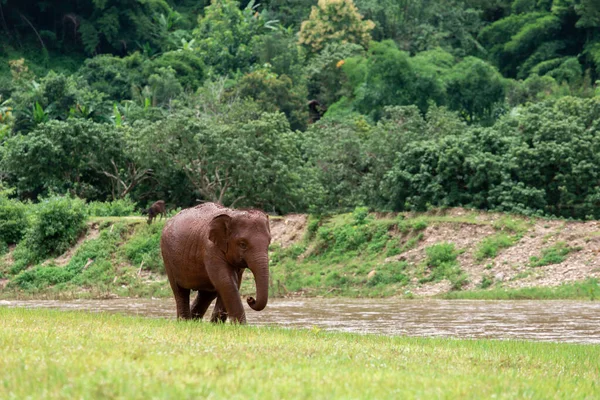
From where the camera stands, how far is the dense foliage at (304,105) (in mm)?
39156

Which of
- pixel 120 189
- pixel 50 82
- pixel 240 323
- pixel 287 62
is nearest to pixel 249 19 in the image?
pixel 287 62

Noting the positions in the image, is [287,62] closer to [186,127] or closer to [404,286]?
[186,127]

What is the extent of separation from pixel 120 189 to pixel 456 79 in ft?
78.6

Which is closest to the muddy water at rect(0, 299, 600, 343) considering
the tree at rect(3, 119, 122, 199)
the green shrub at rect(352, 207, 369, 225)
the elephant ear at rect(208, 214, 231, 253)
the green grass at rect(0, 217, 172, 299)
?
the green grass at rect(0, 217, 172, 299)

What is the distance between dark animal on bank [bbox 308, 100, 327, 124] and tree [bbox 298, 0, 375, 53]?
7279mm

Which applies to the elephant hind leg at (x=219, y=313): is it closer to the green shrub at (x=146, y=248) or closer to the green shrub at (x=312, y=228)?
the green shrub at (x=146, y=248)

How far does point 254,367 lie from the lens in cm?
909

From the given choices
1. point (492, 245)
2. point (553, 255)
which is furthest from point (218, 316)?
point (492, 245)

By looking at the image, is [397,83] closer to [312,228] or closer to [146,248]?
[312,228]

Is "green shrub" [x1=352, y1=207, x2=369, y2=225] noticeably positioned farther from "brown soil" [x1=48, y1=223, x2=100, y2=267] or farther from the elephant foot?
the elephant foot

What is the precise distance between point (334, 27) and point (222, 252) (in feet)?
239

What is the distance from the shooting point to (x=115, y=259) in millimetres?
39375

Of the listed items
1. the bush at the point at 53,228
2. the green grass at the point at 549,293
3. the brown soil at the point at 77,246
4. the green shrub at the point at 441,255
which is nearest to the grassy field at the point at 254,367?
the green grass at the point at 549,293

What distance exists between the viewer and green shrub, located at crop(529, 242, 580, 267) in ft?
107
